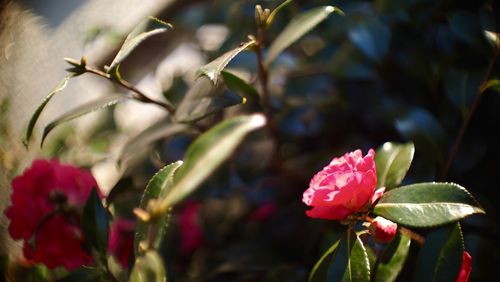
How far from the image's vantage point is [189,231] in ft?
3.48

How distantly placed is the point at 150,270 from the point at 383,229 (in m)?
0.25

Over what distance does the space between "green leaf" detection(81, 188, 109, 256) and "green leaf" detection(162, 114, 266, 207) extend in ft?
0.75

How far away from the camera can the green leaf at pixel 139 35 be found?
0.59 metres

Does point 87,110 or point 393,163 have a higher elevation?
point 87,110

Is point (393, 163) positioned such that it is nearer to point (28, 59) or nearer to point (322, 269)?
point (322, 269)

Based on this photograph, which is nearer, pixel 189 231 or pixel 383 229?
pixel 383 229

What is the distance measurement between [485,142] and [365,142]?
0.69ft

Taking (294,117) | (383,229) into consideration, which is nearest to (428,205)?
(383,229)

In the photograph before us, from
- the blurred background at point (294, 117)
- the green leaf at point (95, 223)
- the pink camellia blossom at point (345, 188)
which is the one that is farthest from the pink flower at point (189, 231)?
the pink camellia blossom at point (345, 188)

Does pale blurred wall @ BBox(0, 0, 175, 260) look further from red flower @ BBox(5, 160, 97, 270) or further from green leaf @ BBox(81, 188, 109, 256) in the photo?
green leaf @ BBox(81, 188, 109, 256)

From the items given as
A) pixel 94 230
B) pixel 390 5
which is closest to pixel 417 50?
pixel 390 5

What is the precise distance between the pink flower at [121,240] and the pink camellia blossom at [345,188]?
0.43 m

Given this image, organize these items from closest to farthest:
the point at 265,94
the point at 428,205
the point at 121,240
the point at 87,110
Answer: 1. the point at 428,205
2. the point at 87,110
3. the point at 265,94
4. the point at 121,240

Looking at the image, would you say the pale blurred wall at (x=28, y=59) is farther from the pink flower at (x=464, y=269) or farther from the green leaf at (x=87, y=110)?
the pink flower at (x=464, y=269)
